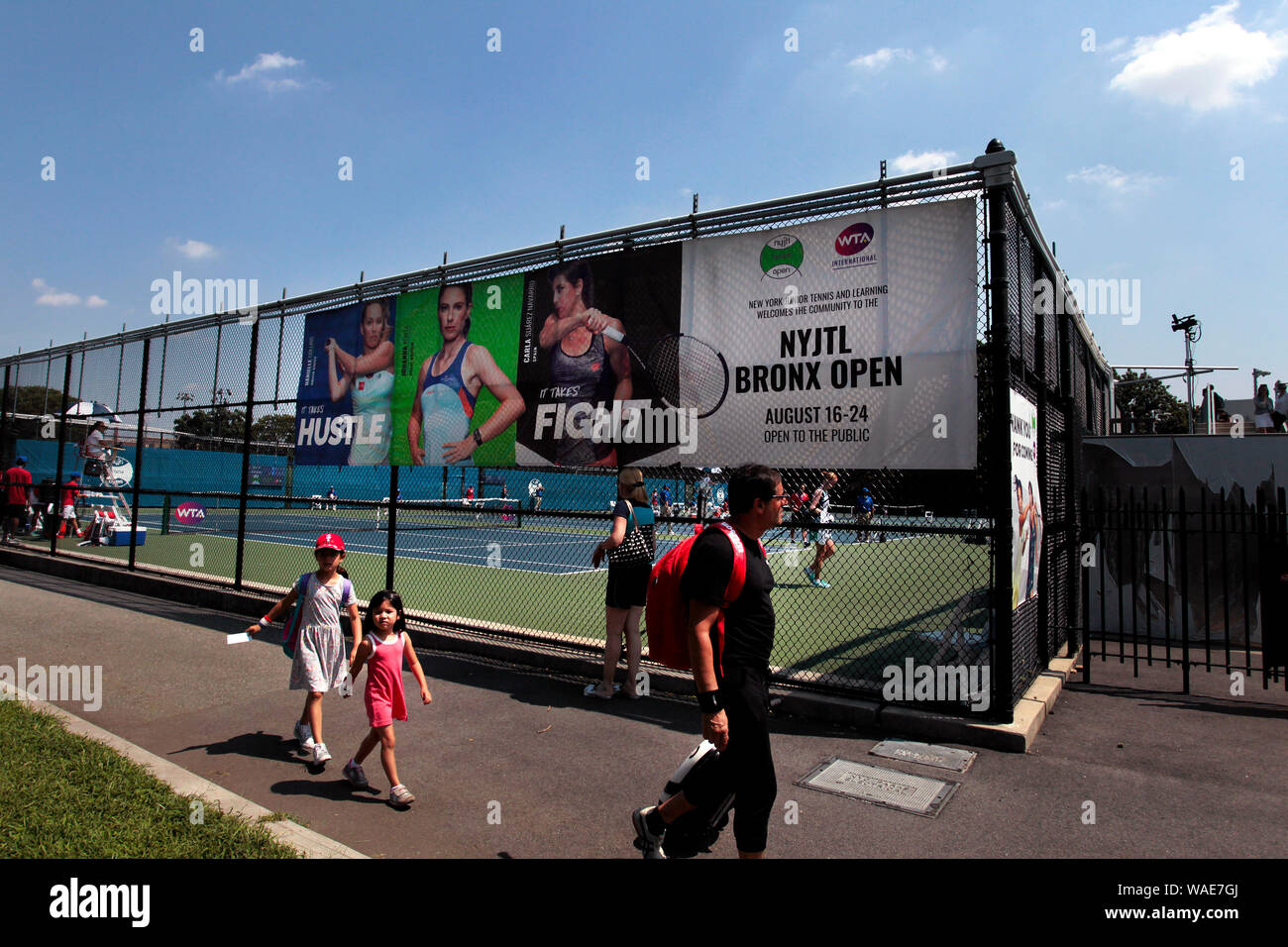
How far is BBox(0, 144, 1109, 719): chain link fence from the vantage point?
Result: 5.87 meters

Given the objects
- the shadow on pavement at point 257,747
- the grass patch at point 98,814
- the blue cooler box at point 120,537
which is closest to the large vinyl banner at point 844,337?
the shadow on pavement at point 257,747

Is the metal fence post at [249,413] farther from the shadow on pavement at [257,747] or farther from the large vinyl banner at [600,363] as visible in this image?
the shadow on pavement at [257,747]

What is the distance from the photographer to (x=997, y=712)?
5.50m

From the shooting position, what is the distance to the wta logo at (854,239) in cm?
617

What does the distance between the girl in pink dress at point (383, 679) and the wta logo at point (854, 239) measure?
4534 millimetres

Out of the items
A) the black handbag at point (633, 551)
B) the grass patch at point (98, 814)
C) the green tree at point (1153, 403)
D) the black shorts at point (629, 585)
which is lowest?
the grass patch at point (98, 814)

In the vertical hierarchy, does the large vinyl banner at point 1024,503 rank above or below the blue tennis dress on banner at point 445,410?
below

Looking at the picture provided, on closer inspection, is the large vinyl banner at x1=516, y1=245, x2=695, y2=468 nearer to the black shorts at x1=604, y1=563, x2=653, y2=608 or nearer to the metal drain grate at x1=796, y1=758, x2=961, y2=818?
the black shorts at x1=604, y1=563, x2=653, y2=608

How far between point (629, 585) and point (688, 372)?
2.12 m

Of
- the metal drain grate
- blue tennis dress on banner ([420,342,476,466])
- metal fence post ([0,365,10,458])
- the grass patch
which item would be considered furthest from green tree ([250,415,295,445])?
metal fence post ([0,365,10,458])

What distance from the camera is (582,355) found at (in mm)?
7797

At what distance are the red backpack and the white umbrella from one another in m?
14.1

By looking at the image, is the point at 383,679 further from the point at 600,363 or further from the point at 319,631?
the point at 600,363
